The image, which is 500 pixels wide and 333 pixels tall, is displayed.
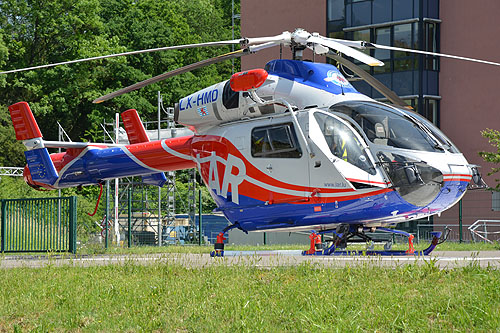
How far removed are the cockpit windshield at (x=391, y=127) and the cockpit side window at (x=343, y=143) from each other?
11.9 inches

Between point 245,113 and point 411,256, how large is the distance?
4.66 m

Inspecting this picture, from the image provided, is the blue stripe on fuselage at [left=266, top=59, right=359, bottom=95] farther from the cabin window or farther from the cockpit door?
the cabin window

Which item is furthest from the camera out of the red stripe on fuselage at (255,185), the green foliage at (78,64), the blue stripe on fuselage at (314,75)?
the green foliage at (78,64)

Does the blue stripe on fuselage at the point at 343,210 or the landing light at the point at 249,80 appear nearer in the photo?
the blue stripe on fuselage at the point at 343,210

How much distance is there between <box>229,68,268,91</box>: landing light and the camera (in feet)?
47.5

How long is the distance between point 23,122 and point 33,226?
3.08m

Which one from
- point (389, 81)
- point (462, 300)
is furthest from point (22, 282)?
point (389, 81)

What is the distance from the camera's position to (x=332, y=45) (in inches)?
594

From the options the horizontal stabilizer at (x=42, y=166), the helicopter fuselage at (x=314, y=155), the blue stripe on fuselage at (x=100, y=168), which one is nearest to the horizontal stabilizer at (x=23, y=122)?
the horizontal stabilizer at (x=42, y=166)

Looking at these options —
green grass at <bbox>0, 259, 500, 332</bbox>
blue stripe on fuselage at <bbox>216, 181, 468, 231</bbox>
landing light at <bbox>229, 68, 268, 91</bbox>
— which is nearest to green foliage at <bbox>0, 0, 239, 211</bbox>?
blue stripe on fuselage at <bbox>216, 181, 468, 231</bbox>

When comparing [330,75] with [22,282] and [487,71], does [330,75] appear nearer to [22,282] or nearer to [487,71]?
[22,282]

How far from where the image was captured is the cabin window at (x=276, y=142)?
14367 mm

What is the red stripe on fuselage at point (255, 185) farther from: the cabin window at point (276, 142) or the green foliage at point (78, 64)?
the green foliage at point (78, 64)

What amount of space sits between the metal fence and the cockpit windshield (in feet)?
28.4
